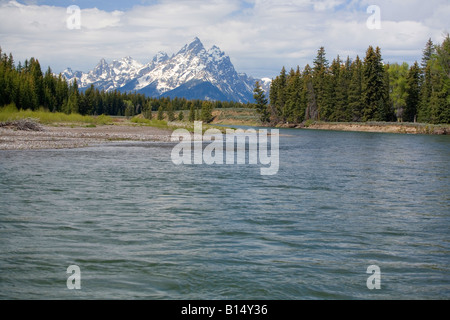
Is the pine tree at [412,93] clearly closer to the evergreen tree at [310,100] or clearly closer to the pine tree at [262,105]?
the evergreen tree at [310,100]

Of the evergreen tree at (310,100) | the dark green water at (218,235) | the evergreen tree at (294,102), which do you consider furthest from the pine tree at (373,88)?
the dark green water at (218,235)

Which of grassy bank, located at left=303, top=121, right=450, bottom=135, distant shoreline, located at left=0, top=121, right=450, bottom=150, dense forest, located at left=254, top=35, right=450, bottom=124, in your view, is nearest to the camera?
distant shoreline, located at left=0, top=121, right=450, bottom=150

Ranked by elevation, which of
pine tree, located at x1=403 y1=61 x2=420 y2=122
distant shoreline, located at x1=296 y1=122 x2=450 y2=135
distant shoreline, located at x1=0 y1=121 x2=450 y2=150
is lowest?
distant shoreline, located at x1=0 y1=121 x2=450 y2=150

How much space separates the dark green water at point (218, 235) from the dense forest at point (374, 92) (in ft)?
268

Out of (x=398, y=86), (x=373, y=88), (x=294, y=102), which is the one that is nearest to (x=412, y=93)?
(x=398, y=86)

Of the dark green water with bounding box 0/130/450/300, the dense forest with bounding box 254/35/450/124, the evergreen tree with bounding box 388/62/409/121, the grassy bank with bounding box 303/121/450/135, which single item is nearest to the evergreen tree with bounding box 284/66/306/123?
the dense forest with bounding box 254/35/450/124

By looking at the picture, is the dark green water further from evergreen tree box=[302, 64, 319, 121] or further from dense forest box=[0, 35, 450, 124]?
evergreen tree box=[302, 64, 319, 121]

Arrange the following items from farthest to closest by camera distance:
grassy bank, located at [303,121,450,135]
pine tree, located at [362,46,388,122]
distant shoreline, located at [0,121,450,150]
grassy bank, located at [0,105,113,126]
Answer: pine tree, located at [362,46,388,122], grassy bank, located at [303,121,450,135], grassy bank, located at [0,105,113,126], distant shoreline, located at [0,121,450,150]

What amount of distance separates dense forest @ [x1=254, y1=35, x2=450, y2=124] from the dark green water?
81.6 metres

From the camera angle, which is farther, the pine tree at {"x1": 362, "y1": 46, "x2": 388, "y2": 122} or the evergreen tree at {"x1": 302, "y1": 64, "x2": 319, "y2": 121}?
the evergreen tree at {"x1": 302, "y1": 64, "x2": 319, "y2": 121}

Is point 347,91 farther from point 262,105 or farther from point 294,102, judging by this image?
point 262,105

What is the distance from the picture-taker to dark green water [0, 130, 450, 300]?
8516 mm

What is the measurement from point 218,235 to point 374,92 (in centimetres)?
10048

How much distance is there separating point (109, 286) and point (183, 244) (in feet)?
9.74
